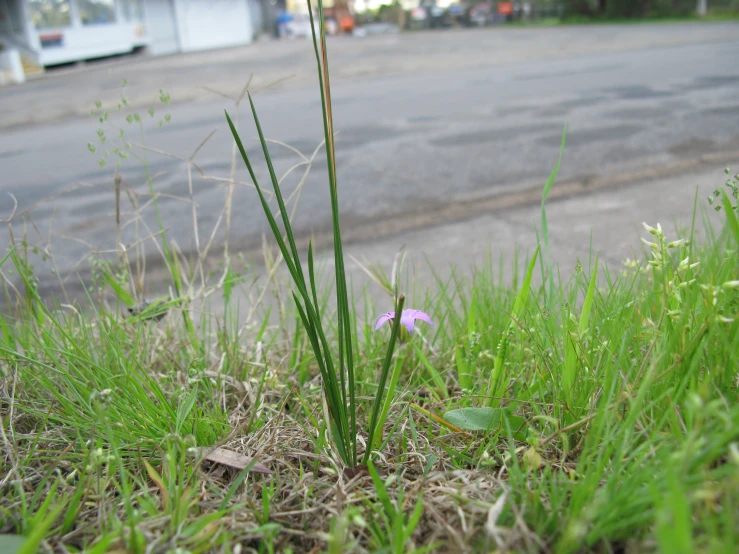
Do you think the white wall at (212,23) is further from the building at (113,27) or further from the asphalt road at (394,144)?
the asphalt road at (394,144)

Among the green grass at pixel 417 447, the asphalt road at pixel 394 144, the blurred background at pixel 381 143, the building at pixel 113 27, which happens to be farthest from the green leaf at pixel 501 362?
the building at pixel 113 27

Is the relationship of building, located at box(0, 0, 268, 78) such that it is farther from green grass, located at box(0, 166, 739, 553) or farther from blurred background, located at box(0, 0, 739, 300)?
green grass, located at box(0, 166, 739, 553)

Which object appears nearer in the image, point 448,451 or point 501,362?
point 448,451

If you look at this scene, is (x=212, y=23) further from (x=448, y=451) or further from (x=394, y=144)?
(x=448, y=451)

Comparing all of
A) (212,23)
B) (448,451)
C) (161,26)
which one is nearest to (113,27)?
(161,26)

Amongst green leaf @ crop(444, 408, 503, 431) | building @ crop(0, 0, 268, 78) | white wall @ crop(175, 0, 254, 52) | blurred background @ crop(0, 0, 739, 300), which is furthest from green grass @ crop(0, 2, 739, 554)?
white wall @ crop(175, 0, 254, 52)

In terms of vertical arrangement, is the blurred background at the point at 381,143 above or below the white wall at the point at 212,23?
below

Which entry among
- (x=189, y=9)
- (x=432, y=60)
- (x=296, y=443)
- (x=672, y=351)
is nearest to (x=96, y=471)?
(x=296, y=443)
